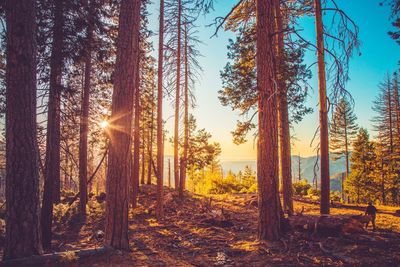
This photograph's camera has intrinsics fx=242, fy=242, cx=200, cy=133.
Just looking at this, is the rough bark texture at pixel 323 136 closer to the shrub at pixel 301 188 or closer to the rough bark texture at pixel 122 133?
the rough bark texture at pixel 122 133

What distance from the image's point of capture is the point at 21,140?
4547 millimetres

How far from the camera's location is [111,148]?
5965 millimetres

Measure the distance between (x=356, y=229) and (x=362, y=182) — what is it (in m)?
32.5

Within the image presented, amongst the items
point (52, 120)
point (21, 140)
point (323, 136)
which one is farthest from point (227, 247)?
point (323, 136)

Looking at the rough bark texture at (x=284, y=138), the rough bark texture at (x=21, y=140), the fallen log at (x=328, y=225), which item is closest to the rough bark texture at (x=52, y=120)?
the rough bark texture at (x=21, y=140)

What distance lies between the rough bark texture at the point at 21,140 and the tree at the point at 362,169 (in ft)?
124

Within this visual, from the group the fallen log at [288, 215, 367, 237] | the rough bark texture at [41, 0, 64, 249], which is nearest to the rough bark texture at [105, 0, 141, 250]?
the rough bark texture at [41, 0, 64, 249]

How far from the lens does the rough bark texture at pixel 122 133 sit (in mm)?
5840

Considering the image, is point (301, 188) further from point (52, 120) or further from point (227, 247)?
point (52, 120)

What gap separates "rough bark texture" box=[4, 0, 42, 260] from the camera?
14.6 ft

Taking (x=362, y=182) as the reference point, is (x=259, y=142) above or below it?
above

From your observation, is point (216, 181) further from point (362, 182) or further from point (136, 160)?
point (362, 182)

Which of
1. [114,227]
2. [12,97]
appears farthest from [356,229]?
[12,97]

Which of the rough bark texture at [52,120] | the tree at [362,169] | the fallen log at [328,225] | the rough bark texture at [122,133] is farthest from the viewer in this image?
the tree at [362,169]
